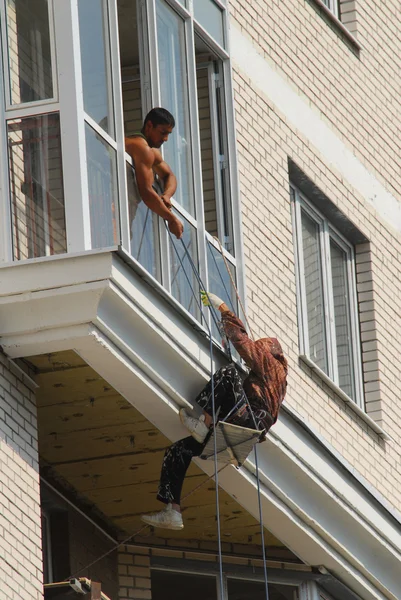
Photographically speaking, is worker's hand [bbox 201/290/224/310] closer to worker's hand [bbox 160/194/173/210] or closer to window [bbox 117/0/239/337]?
window [bbox 117/0/239/337]

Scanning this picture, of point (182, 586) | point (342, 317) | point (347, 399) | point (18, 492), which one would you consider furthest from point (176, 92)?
point (342, 317)

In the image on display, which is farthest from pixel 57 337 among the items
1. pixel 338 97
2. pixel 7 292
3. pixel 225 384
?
pixel 338 97

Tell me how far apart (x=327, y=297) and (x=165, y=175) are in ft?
14.0

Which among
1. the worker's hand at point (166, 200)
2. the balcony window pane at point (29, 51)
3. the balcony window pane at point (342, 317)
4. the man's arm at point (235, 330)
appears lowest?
the man's arm at point (235, 330)

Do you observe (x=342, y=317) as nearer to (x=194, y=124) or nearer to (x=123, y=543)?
(x=123, y=543)

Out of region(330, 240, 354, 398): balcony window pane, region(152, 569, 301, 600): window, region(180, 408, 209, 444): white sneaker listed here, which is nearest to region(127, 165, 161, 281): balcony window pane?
region(180, 408, 209, 444): white sneaker

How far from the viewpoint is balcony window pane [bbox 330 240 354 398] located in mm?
17484

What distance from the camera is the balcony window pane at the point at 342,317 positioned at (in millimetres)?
17484

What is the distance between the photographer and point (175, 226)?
13156 millimetres

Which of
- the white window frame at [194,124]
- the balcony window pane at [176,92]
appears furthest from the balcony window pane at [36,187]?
the balcony window pane at [176,92]

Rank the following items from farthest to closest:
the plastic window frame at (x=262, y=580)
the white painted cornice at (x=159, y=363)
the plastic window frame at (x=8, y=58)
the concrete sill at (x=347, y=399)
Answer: the concrete sill at (x=347, y=399) → the plastic window frame at (x=262, y=580) → the plastic window frame at (x=8, y=58) → the white painted cornice at (x=159, y=363)

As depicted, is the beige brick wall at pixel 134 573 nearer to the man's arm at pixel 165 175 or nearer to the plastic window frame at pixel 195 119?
the plastic window frame at pixel 195 119

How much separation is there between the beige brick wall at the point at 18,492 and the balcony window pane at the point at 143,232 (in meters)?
1.15

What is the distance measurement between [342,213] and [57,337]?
19.8 feet
